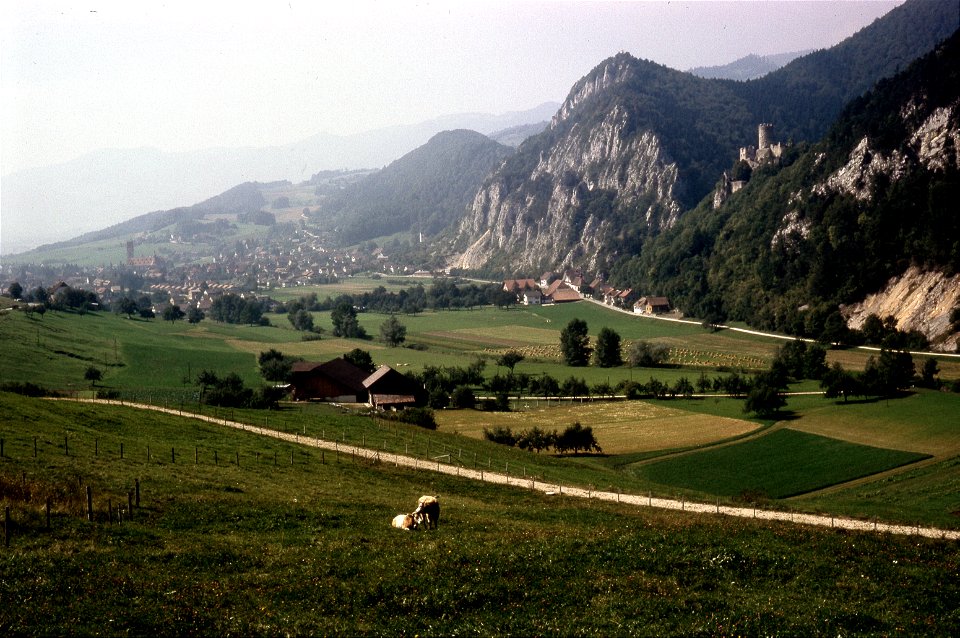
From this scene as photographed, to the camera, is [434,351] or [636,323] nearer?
[434,351]

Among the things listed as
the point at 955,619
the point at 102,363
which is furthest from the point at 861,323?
the point at 955,619

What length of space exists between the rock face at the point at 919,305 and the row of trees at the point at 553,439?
6911cm

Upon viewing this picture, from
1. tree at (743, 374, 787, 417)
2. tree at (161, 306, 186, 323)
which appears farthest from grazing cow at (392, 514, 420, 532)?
tree at (161, 306, 186, 323)

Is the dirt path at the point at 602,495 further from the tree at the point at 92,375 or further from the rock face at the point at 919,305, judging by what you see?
the rock face at the point at 919,305

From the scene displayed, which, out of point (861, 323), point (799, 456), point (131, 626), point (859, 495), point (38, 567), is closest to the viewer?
point (131, 626)

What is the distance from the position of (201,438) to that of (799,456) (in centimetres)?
4830

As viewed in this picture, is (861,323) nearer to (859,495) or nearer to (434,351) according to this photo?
(434,351)

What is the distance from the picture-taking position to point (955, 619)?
19.5m

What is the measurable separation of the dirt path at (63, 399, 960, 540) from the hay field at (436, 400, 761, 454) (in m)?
24.7

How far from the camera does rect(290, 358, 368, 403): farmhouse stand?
90.0 m

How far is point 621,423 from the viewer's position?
82.9 metres

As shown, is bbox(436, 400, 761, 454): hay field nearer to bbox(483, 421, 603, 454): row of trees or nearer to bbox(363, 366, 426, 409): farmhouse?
bbox(483, 421, 603, 454): row of trees

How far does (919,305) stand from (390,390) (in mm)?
85724

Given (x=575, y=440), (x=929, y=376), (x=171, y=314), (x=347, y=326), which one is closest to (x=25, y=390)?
(x=575, y=440)
